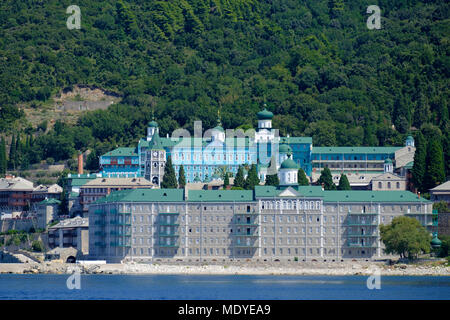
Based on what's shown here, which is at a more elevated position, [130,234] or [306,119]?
[306,119]

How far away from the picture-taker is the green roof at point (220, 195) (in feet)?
443

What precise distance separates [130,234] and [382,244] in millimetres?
23896

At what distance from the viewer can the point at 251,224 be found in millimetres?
134750

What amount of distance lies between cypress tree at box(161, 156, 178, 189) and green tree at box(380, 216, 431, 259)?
31.9 m

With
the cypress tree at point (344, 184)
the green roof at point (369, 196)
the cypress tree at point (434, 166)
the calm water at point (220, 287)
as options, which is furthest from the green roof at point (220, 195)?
the cypress tree at point (434, 166)

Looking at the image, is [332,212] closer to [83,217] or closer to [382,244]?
[382,244]

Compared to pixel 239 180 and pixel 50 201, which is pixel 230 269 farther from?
pixel 50 201

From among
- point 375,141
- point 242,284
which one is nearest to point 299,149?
point 375,141

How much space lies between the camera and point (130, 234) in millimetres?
134000

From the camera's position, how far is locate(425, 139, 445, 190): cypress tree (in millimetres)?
149375

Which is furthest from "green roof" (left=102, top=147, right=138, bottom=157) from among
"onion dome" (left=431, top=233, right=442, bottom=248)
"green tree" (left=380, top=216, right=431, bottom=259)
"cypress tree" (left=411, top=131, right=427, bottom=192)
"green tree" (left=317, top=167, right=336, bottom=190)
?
"onion dome" (left=431, top=233, right=442, bottom=248)

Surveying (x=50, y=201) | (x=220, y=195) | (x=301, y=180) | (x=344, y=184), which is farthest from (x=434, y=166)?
(x=50, y=201)

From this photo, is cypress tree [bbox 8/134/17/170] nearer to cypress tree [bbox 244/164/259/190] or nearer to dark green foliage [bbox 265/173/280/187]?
cypress tree [bbox 244/164/259/190]
